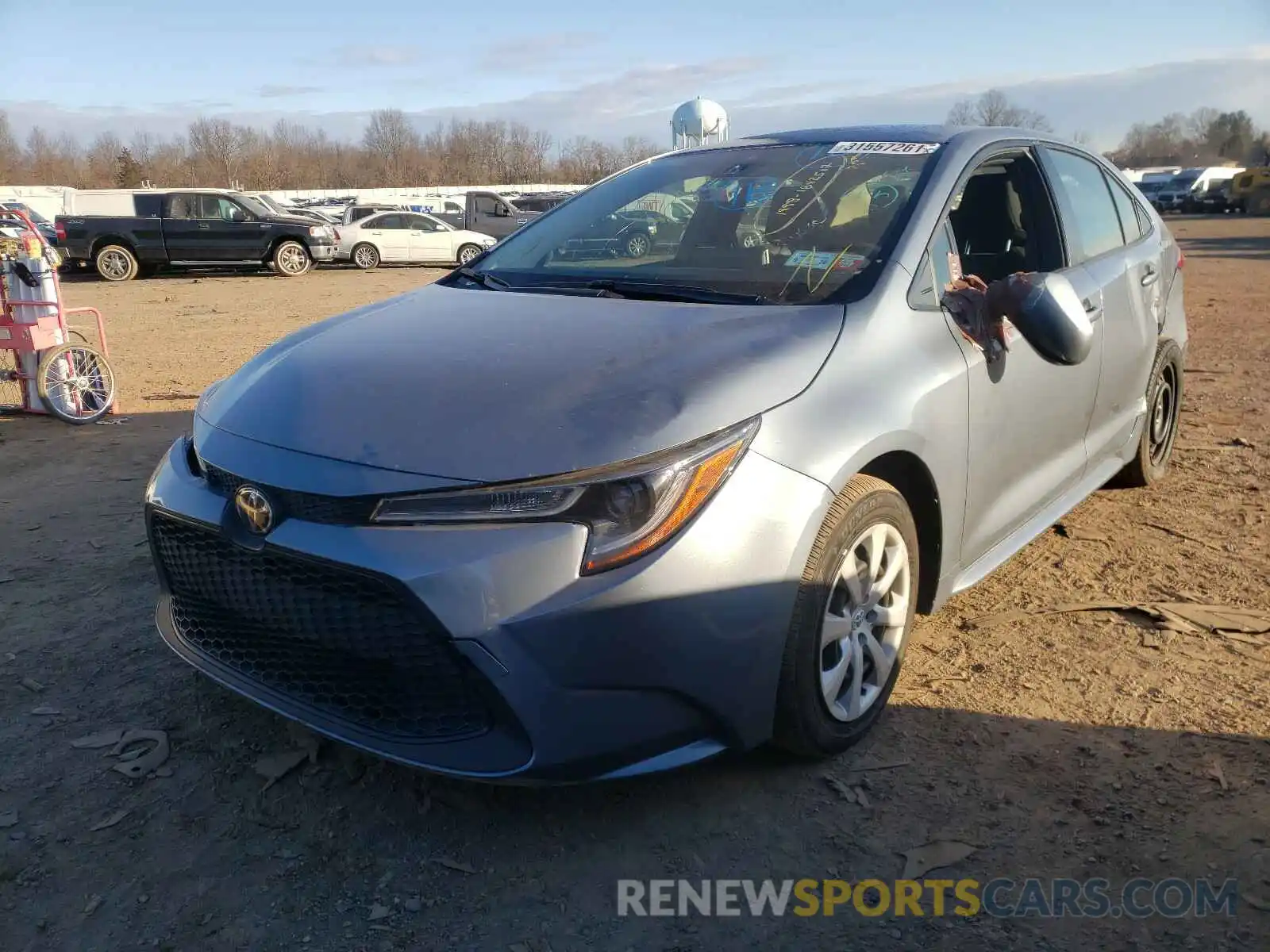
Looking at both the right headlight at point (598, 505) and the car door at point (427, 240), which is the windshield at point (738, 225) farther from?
the car door at point (427, 240)

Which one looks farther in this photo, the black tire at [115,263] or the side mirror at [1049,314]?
the black tire at [115,263]

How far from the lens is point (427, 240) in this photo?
2303cm

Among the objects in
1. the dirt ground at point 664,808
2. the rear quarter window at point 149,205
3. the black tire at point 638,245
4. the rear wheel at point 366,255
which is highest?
the rear quarter window at point 149,205

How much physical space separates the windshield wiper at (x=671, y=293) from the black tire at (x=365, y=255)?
69.1ft

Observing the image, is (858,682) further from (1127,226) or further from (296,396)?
(1127,226)

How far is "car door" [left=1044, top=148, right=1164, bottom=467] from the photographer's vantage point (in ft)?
12.6

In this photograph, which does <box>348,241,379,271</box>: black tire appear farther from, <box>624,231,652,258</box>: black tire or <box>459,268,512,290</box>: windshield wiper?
<box>624,231,652,258</box>: black tire

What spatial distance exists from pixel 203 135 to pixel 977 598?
94196 millimetres

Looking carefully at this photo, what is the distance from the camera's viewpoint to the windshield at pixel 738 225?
3006mm

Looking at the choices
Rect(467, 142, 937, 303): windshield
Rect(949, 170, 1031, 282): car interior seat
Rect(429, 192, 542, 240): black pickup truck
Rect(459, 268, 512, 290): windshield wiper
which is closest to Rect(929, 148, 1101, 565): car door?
Rect(949, 170, 1031, 282): car interior seat

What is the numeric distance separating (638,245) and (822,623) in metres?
1.58

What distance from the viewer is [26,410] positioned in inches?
276

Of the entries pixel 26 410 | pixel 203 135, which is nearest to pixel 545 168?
pixel 203 135

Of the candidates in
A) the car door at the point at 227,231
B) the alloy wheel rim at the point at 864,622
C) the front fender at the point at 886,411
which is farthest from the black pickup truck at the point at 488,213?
the alloy wheel rim at the point at 864,622
